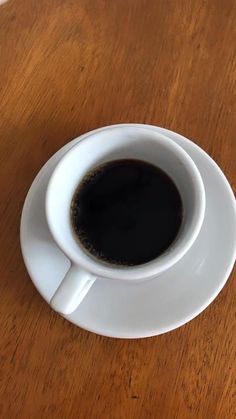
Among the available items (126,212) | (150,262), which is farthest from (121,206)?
(150,262)

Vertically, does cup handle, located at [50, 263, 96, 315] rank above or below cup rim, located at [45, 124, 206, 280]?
below

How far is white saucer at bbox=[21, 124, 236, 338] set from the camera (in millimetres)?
708

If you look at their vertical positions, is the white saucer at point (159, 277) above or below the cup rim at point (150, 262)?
below

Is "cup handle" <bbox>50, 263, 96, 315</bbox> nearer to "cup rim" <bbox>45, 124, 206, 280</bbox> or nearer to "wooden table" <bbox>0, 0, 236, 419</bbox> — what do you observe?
"cup rim" <bbox>45, 124, 206, 280</bbox>

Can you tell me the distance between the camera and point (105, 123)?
0.79m

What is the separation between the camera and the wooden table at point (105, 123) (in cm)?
72

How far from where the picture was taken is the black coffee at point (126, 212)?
0.71m

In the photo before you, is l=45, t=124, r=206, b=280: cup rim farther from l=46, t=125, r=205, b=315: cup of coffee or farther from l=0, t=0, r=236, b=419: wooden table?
l=0, t=0, r=236, b=419: wooden table

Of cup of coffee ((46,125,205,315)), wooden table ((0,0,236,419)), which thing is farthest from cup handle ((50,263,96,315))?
wooden table ((0,0,236,419))

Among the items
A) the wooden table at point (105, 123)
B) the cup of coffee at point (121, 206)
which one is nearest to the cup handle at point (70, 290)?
the cup of coffee at point (121, 206)

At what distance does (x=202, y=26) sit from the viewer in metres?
0.82

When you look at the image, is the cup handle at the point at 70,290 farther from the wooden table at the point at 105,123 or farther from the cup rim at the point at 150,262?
the wooden table at the point at 105,123

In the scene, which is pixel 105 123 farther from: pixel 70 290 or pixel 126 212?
pixel 70 290

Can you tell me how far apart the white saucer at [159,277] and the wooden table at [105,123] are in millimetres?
34
